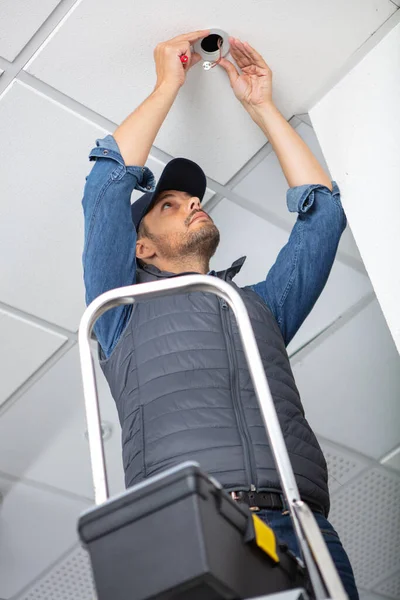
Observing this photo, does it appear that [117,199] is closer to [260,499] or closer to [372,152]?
[372,152]

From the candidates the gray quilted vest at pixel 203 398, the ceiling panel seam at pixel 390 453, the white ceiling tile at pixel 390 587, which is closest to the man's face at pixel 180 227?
the gray quilted vest at pixel 203 398

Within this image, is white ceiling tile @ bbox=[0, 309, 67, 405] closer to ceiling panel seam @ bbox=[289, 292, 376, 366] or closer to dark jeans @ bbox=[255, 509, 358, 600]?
ceiling panel seam @ bbox=[289, 292, 376, 366]

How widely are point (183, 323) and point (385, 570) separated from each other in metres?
2.00

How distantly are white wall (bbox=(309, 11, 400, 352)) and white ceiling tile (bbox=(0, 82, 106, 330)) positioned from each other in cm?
59

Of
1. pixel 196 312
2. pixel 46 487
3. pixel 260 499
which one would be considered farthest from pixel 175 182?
pixel 46 487

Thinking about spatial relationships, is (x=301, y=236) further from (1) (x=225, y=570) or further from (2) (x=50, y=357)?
(1) (x=225, y=570)

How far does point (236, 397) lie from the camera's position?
1.60 metres

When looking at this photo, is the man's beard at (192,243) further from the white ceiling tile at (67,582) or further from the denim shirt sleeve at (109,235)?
the white ceiling tile at (67,582)

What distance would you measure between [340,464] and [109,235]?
1523mm

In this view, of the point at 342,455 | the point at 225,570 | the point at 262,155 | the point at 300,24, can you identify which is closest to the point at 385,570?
the point at 342,455

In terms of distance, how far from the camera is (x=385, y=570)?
3.29m

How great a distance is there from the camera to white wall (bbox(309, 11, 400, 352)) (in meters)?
1.91

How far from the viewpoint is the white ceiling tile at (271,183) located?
2.26 meters

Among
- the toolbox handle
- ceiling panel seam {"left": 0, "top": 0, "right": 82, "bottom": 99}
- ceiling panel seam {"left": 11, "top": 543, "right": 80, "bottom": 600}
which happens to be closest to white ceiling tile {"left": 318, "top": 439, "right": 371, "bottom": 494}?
ceiling panel seam {"left": 11, "top": 543, "right": 80, "bottom": 600}
